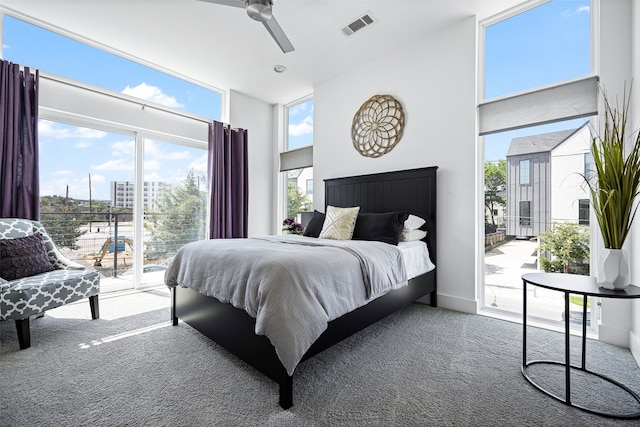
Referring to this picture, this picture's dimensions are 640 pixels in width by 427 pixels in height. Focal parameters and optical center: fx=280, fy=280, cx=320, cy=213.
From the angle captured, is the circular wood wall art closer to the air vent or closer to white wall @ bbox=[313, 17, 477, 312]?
white wall @ bbox=[313, 17, 477, 312]

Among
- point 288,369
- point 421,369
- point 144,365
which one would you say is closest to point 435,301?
point 421,369

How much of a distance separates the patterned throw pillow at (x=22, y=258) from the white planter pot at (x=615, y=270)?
4019 mm

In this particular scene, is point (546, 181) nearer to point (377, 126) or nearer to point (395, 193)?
point (395, 193)

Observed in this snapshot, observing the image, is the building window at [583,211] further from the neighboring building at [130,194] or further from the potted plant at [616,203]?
the neighboring building at [130,194]

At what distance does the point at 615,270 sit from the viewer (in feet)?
4.79

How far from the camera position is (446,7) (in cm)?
268

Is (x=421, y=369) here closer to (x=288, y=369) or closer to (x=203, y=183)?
(x=288, y=369)

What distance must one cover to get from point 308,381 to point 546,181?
2638mm

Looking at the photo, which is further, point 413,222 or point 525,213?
point 413,222

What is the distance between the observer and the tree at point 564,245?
2.39 meters

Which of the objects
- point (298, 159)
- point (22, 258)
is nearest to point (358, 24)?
point (298, 159)

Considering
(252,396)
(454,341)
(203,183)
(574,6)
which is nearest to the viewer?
(252,396)

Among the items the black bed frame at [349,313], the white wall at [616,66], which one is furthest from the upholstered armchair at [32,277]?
the white wall at [616,66]

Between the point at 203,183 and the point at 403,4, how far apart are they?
3.47 metres
